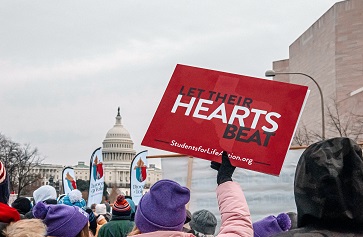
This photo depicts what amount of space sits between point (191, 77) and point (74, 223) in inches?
49.3

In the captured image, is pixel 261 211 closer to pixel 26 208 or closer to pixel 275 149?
pixel 26 208

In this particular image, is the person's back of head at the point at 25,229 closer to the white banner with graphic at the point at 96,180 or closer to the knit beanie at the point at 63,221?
the knit beanie at the point at 63,221

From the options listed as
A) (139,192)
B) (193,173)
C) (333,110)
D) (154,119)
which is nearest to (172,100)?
(154,119)

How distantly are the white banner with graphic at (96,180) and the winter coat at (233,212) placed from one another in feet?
36.4

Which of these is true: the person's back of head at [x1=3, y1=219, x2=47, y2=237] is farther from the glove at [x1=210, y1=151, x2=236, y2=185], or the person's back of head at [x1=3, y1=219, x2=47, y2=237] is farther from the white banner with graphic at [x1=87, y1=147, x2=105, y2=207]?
the white banner with graphic at [x1=87, y1=147, x2=105, y2=207]

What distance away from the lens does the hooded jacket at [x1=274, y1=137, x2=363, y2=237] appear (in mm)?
2617

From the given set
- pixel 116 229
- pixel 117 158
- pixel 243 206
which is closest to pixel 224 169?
pixel 243 206

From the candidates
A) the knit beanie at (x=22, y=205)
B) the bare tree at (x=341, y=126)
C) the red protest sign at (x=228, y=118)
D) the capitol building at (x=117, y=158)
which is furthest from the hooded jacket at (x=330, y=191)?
the capitol building at (x=117, y=158)

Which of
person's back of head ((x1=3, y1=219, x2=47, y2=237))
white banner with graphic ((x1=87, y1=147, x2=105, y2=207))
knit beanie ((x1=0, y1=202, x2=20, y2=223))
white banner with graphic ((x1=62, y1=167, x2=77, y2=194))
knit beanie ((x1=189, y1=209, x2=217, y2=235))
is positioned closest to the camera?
person's back of head ((x1=3, y1=219, x2=47, y2=237))

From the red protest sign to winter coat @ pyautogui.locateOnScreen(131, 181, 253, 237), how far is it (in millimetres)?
407

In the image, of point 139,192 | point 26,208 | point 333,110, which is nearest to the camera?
point 26,208

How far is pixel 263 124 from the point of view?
3924mm

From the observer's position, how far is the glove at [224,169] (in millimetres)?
3481

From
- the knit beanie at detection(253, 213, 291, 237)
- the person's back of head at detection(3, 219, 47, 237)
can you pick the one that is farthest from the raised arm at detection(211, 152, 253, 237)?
the knit beanie at detection(253, 213, 291, 237)
